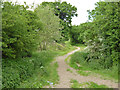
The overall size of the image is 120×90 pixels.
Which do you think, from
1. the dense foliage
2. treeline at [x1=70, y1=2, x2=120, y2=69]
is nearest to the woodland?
treeline at [x1=70, y1=2, x2=120, y2=69]

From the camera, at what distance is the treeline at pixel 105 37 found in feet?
35.5

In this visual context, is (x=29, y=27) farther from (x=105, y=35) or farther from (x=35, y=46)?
(x=105, y=35)

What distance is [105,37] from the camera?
12.8 meters

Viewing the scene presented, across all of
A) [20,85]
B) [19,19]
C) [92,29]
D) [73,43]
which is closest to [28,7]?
[19,19]

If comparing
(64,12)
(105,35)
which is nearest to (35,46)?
(105,35)

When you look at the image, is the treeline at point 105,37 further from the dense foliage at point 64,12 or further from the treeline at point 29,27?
the dense foliage at point 64,12

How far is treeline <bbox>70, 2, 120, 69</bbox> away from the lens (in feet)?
35.5

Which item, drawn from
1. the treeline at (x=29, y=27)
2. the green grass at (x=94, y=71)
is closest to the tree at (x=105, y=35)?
the green grass at (x=94, y=71)

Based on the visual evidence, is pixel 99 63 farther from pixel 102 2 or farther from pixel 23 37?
pixel 23 37

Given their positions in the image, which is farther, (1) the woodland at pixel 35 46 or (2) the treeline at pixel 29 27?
(2) the treeline at pixel 29 27

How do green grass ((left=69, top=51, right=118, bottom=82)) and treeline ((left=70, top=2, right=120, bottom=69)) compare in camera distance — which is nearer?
green grass ((left=69, top=51, right=118, bottom=82))

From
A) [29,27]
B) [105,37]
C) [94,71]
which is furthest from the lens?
[105,37]

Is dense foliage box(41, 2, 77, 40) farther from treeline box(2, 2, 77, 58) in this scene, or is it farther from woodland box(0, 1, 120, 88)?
woodland box(0, 1, 120, 88)

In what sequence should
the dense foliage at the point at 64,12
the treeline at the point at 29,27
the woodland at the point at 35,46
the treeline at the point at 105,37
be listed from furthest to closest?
the dense foliage at the point at 64,12, the treeline at the point at 105,37, the treeline at the point at 29,27, the woodland at the point at 35,46
